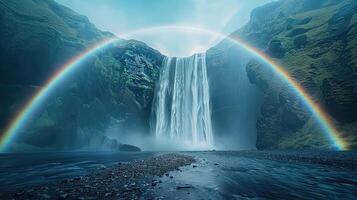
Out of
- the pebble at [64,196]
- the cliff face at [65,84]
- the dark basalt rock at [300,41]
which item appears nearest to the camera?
the pebble at [64,196]

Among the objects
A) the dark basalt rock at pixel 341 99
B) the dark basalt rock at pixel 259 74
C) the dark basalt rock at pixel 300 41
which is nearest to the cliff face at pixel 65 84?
the dark basalt rock at pixel 259 74

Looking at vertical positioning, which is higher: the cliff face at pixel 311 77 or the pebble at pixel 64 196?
the cliff face at pixel 311 77

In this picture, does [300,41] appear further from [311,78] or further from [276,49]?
[311,78]

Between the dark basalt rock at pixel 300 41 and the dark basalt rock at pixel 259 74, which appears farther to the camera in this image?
the dark basalt rock at pixel 300 41

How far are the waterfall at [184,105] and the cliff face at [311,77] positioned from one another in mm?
23006

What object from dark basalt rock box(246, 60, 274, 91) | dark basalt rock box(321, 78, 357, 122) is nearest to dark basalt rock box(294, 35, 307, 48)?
dark basalt rock box(246, 60, 274, 91)

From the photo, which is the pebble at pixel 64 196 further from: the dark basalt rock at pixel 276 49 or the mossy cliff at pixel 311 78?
the dark basalt rock at pixel 276 49

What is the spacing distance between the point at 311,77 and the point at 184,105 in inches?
1747

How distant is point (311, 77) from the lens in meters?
59.3

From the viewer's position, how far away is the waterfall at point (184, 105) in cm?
8150

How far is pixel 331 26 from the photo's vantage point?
6706cm

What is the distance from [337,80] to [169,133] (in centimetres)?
5474

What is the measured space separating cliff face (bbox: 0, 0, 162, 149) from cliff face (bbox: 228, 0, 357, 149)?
156 feet

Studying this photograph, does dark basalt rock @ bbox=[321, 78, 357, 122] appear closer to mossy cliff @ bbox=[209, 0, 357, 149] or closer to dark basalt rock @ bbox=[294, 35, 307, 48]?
mossy cliff @ bbox=[209, 0, 357, 149]
